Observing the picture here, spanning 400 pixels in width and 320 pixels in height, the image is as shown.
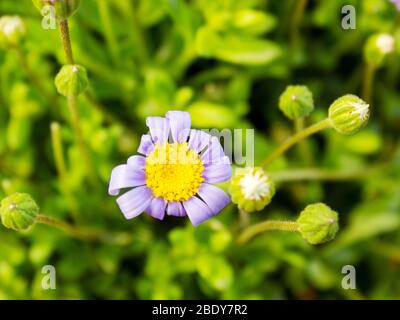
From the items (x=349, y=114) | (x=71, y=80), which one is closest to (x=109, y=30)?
(x=71, y=80)

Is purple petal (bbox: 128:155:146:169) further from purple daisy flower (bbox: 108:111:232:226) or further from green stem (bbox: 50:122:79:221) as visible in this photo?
green stem (bbox: 50:122:79:221)

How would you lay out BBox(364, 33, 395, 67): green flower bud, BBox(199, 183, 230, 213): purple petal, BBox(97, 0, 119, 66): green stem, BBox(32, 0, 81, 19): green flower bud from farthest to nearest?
BBox(364, 33, 395, 67): green flower bud → BBox(97, 0, 119, 66): green stem → BBox(199, 183, 230, 213): purple petal → BBox(32, 0, 81, 19): green flower bud

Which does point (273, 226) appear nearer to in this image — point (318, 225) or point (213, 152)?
point (318, 225)

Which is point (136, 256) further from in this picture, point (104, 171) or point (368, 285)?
point (368, 285)

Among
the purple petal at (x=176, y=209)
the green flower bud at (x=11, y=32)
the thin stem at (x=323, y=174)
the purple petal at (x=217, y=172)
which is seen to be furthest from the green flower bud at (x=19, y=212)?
the thin stem at (x=323, y=174)

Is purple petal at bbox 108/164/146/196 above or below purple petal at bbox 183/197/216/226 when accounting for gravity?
above

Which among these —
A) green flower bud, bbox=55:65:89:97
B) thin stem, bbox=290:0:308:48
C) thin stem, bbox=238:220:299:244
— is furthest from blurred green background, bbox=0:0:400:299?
green flower bud, bbox=55:65:89:97

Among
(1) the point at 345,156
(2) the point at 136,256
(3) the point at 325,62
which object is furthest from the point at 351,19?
(2) the point at 136,256
